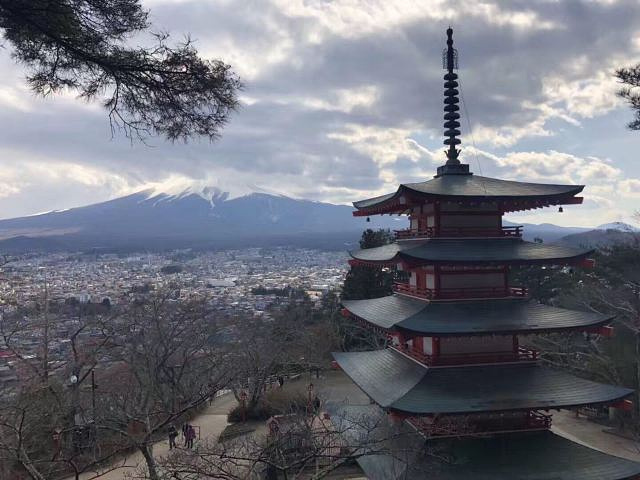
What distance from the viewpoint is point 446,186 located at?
12523 millimetres

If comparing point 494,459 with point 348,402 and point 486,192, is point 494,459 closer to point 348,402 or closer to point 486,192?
point 486,192

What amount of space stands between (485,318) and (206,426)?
51.8 feet

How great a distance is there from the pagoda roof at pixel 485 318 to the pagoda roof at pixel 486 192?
7.92ft

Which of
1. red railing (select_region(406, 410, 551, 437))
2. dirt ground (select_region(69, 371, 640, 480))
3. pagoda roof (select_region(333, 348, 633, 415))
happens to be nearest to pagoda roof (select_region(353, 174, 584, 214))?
pagoda roof (select_region(333, 348, 633, 415))

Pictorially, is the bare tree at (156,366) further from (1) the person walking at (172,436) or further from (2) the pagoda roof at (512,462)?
(2) the pagoda roof at (512,462)

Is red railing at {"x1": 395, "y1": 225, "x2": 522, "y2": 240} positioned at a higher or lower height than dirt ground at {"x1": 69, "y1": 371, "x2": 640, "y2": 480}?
higher

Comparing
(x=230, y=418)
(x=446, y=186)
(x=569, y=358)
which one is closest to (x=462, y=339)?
(x=446, y=186)

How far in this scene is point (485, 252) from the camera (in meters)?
Result: 11.6

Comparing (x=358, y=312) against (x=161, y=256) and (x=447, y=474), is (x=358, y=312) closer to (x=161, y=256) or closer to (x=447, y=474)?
(x=447, y=474)

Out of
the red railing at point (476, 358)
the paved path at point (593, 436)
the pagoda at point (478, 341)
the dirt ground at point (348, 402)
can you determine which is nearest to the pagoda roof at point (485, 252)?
the pagoda at point (478, 341)

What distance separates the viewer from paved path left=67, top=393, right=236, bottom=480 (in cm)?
1730

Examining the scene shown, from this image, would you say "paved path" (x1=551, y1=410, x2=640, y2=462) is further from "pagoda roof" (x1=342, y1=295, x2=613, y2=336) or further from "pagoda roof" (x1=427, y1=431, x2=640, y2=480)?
"pagoda roof" (x1=342, y1=295, x2=613, y2=336)

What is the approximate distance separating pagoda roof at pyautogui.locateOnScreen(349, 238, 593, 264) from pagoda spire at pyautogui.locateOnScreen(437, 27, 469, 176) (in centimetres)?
246

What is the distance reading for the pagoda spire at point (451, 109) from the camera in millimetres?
13312
